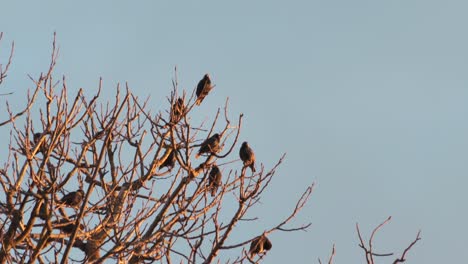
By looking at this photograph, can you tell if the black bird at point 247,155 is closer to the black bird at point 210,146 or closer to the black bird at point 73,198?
the black bird at point 210,146

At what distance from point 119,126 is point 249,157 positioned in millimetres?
2356

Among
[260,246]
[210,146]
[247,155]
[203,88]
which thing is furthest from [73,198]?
[247,155]

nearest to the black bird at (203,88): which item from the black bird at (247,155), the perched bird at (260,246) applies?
the black bird at (247,155)

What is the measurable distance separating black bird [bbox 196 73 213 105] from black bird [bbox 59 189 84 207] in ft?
6.14

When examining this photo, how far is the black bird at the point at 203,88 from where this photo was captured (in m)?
10.2

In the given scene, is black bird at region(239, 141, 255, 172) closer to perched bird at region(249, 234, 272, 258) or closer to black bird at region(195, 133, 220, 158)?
black bird at region(195, 133, 220, 158)

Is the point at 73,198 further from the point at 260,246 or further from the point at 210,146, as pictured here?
the point at 260,246

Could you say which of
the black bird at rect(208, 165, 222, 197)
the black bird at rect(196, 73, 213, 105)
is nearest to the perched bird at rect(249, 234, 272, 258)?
the black bird at rect(208, 165, 222, 197)

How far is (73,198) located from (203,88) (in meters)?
2.28

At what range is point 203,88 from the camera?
34.1 feet

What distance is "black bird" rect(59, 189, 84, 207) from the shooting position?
8.86 meters

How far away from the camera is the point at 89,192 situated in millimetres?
5797

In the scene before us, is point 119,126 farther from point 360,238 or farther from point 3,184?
point 360,238

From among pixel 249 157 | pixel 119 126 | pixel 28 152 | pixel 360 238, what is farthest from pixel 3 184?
pixel 249 157
